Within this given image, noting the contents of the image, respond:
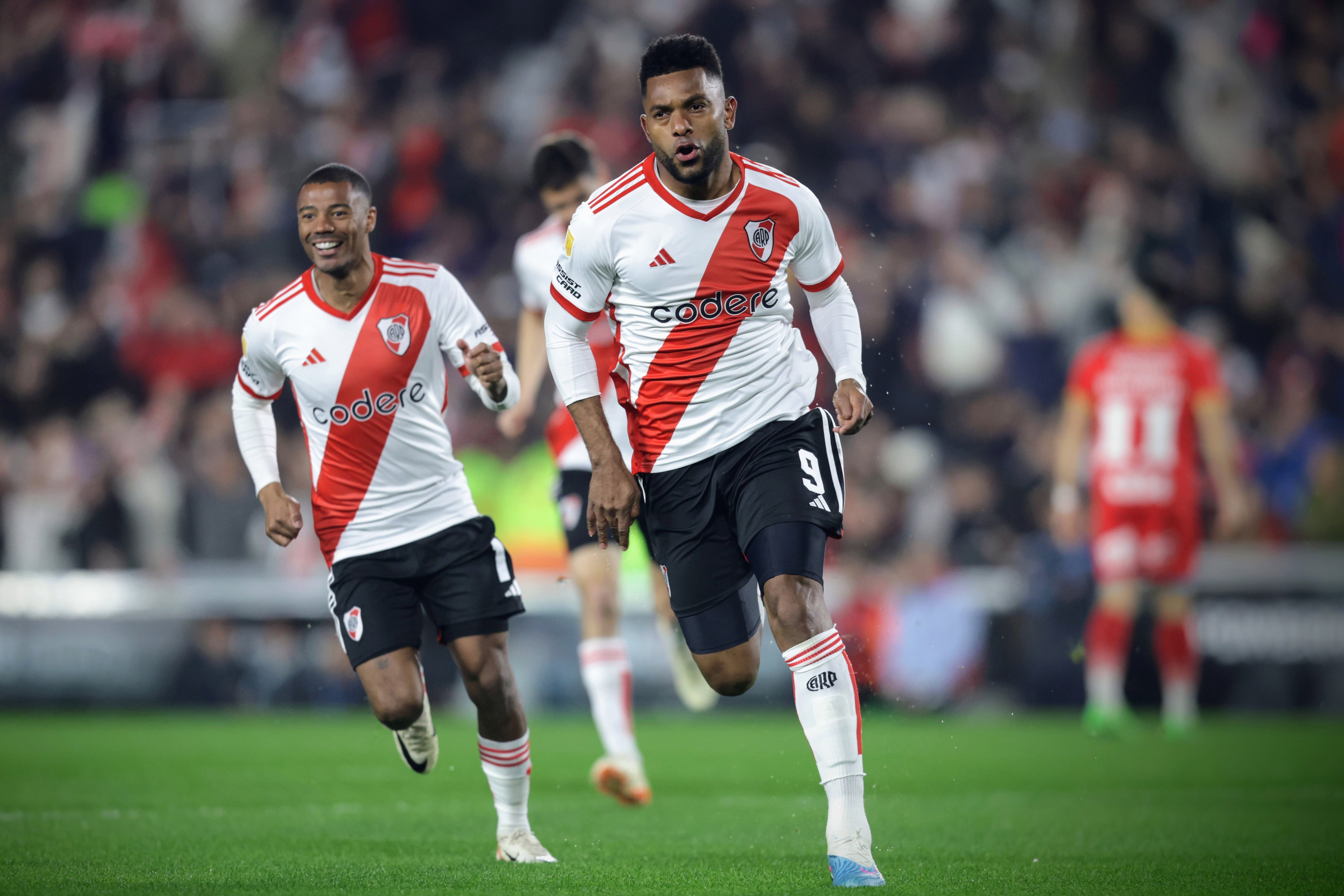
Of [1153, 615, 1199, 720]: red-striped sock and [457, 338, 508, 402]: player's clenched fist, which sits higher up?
[457, 338, 508, 402]: player's clenched fist

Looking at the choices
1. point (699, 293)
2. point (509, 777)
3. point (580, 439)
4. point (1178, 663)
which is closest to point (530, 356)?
point (580, 439)

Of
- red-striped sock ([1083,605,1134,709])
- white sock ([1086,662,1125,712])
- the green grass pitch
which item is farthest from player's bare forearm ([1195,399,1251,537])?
the green grass pitch

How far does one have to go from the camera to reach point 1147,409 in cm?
1133

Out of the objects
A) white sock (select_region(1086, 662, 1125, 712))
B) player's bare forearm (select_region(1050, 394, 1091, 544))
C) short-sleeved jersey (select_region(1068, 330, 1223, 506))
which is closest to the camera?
player's bare forearm (select_region(1050, 394, 1091, 544))

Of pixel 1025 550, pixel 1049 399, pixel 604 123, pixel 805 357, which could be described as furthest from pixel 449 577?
pixel 604 123

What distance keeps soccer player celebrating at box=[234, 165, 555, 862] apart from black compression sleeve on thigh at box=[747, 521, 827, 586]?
4.03 ft

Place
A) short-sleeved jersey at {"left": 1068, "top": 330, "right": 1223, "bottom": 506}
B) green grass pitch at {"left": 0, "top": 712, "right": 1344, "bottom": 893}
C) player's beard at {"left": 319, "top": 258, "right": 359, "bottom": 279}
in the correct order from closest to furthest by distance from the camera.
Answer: green grass pitch at {"left": 0, "top": 712, "right": 1344, "bottom": 893}, player's beard at {"left": 319, "top": 258, "right": 359, "bottom": 279}, short-sleeved jersey at {"left": 1068, "top": 330, "right": 1223, "bottom": 506}

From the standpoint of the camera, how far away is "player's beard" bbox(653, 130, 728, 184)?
5.18 m

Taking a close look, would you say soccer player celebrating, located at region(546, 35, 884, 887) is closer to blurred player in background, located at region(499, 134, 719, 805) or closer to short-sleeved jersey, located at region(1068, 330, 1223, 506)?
blurred player in background, located at region(499, 134, 719, 805)

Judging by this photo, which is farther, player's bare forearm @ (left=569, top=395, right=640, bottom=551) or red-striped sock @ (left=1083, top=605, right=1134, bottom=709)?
red-striped sock @ (left=1083, top=605, right=1134, bottom=709)

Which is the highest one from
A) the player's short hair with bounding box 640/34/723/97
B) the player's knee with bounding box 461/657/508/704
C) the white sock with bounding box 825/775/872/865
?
the player's short hair with bounding box 640/34/723/97

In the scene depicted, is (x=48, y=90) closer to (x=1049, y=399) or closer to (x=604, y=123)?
(x=604, y=123)

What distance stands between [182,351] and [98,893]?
→ 11478 millimetres

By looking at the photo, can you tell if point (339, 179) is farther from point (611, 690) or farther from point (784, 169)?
point (784, 169)
